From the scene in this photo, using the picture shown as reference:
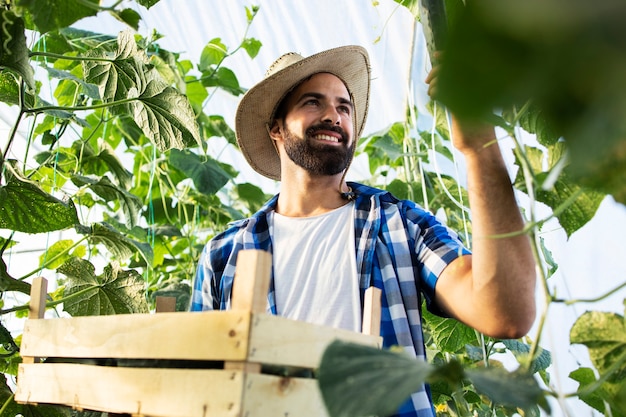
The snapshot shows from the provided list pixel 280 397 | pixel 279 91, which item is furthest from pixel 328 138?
pixel 280 397

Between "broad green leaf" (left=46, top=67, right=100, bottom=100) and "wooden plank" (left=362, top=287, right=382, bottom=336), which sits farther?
"broad green leaf" (left=46, top=67, right=100, bottom=100)

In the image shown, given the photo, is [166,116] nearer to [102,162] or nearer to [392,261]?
[392,261]

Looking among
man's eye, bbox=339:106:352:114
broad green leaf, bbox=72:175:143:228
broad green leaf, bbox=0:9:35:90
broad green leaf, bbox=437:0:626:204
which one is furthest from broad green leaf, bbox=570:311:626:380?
broad green leaf, bbox=72:175:143:228

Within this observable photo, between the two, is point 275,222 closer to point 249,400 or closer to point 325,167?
point 325,167

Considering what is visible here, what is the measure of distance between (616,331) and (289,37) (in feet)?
6.63

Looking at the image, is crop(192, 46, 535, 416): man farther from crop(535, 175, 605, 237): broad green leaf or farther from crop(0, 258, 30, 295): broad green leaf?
crop(0, 258, 30, 295): broad green leaf

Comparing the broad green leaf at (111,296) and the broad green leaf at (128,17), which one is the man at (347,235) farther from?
the broad green leaf at (128,17)

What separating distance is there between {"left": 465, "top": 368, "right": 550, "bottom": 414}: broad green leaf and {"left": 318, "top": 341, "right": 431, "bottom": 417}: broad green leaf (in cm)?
3

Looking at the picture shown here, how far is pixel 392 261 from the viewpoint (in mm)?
1157

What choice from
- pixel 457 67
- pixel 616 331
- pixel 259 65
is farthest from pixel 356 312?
pixel 259 65

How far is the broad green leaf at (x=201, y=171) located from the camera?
200 cm

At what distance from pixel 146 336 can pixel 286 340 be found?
0.14m

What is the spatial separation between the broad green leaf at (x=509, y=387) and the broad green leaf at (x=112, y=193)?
125 cm

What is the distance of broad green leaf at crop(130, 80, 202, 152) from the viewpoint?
3.76 ft
